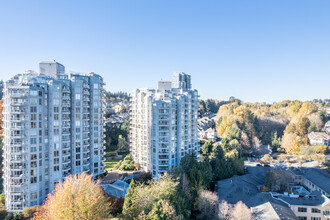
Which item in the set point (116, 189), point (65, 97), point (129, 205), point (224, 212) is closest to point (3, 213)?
point (116, 189)

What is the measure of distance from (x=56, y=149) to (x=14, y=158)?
6.48 meters

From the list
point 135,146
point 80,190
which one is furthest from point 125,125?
point 80,190

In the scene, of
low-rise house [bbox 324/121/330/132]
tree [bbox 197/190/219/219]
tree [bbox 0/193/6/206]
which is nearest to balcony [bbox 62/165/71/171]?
tree [bbox 0/193/6/206]


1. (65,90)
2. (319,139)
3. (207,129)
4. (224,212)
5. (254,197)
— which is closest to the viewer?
(224,212)

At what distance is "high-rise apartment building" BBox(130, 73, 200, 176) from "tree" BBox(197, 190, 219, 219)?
13791mm

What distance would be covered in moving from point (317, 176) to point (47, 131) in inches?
2387

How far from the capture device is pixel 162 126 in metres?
48.7

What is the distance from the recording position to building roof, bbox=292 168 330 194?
144ft

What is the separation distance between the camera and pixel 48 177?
37.9 m

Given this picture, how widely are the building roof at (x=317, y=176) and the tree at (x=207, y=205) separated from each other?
79.8 ft

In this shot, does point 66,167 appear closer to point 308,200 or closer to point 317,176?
point 308,200

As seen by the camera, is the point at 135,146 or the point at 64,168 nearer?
the point at 64,168

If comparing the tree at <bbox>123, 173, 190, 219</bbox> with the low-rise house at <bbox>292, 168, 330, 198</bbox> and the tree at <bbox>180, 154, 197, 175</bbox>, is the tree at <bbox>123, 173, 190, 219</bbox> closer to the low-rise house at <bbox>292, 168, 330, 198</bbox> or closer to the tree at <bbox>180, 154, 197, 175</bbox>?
the tree at <bbox>180, 154, 197, 175</bbox>

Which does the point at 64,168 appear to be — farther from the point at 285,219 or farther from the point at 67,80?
the point at 285,219
